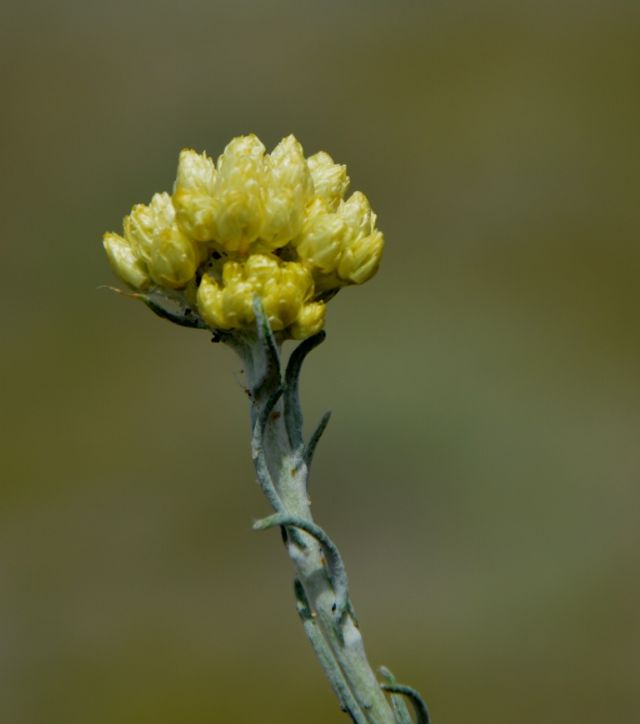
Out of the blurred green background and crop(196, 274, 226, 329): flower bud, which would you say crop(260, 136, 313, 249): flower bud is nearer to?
crop(196, 274, 226, 329): flower bud

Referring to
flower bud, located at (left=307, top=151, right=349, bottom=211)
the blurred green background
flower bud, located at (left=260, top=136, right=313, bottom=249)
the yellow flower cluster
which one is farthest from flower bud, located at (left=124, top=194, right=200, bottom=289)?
the blurred green background

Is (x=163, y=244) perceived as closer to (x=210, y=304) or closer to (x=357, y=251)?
(x=210, y=304)

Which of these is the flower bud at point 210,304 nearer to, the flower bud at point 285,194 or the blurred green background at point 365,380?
the flower bud at point 285,194

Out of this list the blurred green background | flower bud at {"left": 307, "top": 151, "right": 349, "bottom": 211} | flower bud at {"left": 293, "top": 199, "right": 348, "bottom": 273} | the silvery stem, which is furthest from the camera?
the blurred green background

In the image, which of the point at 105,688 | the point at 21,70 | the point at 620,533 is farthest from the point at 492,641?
the point at 21,70

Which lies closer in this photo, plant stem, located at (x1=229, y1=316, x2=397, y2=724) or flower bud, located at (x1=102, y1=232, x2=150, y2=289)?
plant stem, located at (x1=229, y1=316, x2=397, y2=724)

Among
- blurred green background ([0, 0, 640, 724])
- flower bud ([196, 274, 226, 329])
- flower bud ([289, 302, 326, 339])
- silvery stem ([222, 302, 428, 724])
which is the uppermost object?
blurred green background ([0, 0, 640, 724])

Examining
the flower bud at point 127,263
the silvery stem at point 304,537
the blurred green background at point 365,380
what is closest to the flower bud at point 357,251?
the silvery stem at point 304,537
